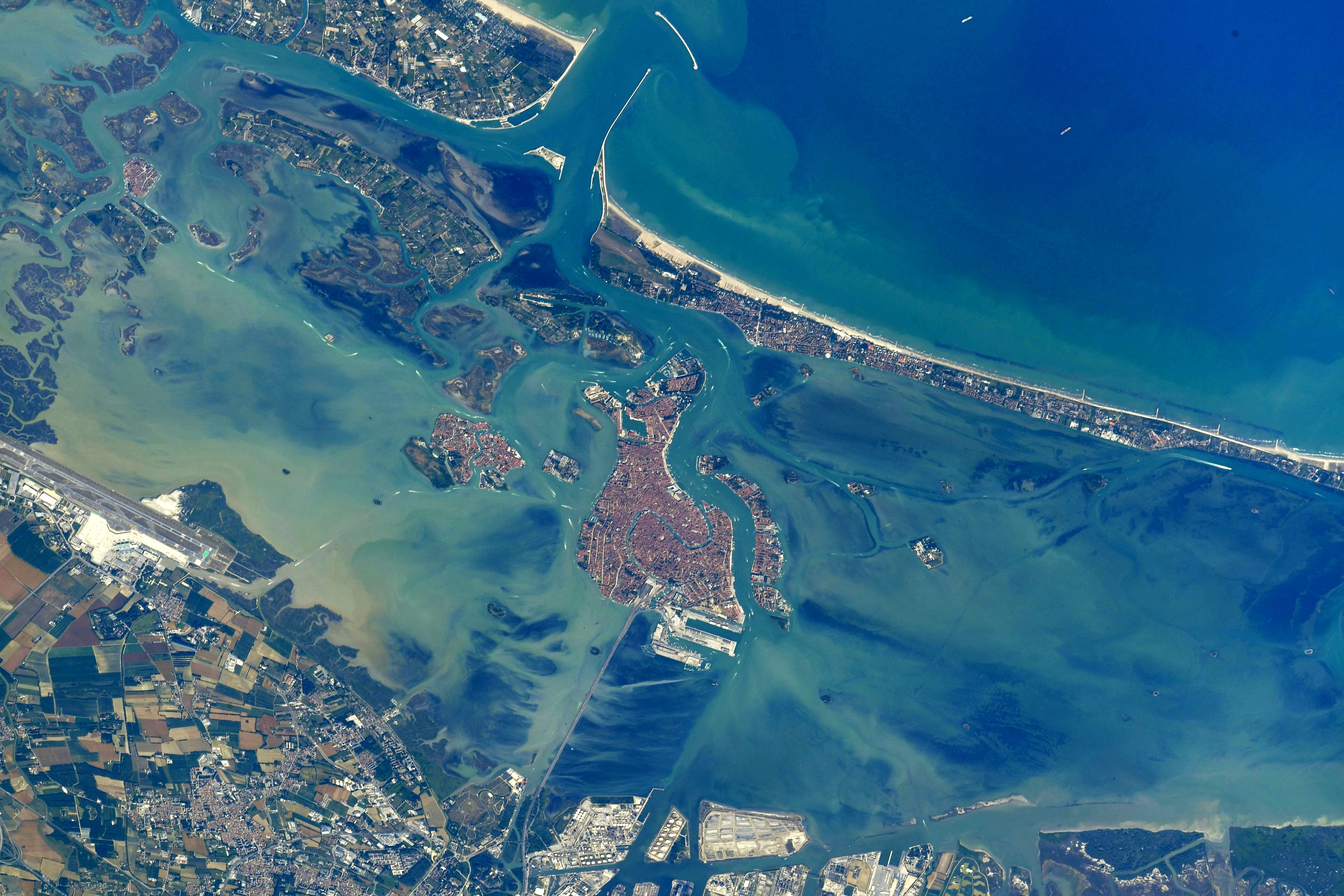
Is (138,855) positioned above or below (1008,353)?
below

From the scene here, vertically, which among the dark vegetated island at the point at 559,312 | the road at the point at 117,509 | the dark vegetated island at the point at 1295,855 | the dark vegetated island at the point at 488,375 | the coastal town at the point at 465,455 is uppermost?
the dark vegetated island at the point at 559,312

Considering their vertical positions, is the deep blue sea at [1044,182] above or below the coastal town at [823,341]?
above

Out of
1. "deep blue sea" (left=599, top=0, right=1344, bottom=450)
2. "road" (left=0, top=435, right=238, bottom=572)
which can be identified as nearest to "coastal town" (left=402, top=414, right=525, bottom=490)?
"road" (left=0, top=435, right=238, bottom=572)

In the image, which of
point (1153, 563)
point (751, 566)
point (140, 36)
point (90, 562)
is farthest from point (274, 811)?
point (1153, 563)

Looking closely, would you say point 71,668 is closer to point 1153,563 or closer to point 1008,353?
point 1008,353

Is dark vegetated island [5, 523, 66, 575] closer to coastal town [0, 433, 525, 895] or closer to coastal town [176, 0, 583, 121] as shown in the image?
coastal town [0, 433, 525, 895]

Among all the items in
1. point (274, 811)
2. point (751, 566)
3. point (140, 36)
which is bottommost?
point (274, 811)

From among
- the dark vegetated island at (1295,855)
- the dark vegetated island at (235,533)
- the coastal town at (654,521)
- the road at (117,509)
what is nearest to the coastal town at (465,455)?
the coastal town at (654,521)

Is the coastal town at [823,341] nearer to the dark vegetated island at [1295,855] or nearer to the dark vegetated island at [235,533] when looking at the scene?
the dark vegetated island at [1295,855]
